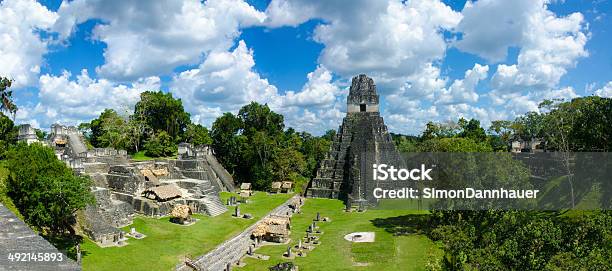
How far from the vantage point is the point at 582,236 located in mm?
19750

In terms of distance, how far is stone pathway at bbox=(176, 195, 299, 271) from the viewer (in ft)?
77.3

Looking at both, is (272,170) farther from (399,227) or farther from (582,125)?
(582,125)

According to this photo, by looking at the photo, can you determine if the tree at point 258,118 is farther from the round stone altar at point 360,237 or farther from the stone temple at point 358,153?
the round stone altar at point 360,237

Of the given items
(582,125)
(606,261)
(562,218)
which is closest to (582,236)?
(606,261)

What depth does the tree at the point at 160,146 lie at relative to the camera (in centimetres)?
5341

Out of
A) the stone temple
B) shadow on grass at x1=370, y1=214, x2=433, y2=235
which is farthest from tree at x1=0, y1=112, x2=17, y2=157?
shadow on grass at x1=370, y1=214, x2=433, y2=235

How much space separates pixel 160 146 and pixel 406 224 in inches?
1364

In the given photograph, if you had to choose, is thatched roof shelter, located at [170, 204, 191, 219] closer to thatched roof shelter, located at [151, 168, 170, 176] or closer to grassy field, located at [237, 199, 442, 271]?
grassy field, located at [237, 199, 442, 271]

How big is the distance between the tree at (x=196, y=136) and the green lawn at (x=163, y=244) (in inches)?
982

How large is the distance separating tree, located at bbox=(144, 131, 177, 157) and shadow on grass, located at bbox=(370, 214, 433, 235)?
31156mm

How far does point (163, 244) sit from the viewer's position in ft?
84.4

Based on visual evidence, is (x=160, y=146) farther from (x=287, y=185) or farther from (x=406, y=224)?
(x=406, y=224)

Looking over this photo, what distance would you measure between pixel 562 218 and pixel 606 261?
8578 mm

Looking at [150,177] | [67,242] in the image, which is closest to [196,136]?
[150,177]
